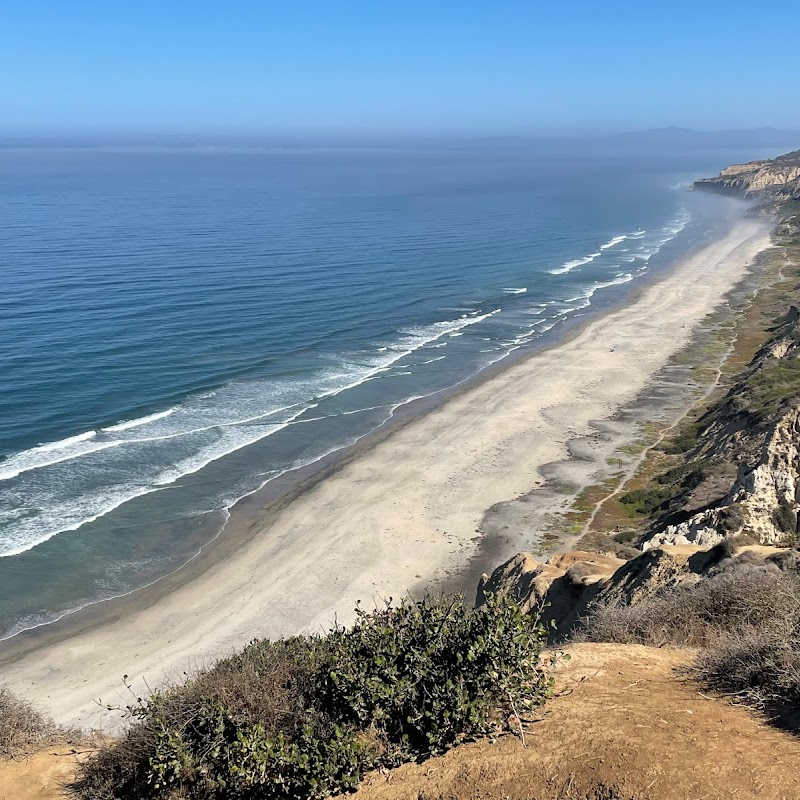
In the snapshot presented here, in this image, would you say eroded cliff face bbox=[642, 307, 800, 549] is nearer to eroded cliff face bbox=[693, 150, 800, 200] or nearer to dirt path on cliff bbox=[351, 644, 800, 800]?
dirt path on cliff bbox=[351, 644, 800, 800]

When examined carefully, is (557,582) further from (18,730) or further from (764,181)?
(764,181)

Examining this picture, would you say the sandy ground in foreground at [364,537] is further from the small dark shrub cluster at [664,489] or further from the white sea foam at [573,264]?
the white sea foam at [573,264]

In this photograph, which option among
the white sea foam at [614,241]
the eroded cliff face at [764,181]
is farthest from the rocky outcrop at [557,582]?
the eroded cliff face at [764,181]

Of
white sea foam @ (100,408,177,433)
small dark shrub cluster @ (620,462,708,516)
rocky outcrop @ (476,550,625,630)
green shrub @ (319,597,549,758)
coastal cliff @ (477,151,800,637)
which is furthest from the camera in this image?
white sea foam @ (100,408,177,433)

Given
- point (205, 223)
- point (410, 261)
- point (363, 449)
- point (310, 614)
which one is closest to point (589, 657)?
point (310, 614)

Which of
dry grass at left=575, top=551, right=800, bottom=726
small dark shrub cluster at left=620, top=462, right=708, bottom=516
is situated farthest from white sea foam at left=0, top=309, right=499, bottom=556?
dry grass at left=575, top=551, right=800, bottom=726

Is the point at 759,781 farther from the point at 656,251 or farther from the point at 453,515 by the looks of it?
the point at 656,251

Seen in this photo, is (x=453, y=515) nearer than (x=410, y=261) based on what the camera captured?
Yes
